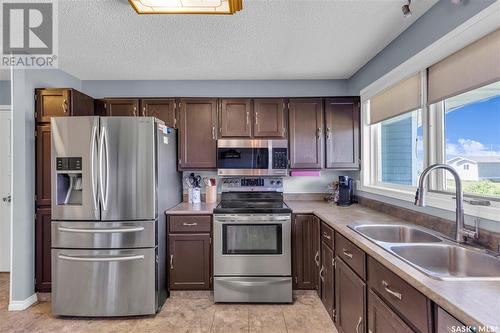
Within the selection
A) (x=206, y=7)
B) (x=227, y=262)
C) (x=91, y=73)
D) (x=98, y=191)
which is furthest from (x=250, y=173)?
(x=91, y=73)

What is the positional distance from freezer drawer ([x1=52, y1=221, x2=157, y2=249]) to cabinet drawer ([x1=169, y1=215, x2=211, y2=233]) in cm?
40

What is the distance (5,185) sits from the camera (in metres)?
3.20

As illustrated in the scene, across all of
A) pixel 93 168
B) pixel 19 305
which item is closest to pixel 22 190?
pixel 93 168

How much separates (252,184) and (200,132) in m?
0.89

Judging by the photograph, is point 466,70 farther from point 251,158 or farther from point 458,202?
point 251,158

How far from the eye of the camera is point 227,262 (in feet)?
8.49

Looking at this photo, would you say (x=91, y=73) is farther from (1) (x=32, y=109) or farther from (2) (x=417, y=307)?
(2) (x=417, y=307)

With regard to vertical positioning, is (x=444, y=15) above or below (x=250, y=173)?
above

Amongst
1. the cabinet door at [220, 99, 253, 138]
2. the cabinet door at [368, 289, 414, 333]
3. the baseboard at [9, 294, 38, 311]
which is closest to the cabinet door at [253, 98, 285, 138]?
the cabinet door at [220, 99, 253, 138]

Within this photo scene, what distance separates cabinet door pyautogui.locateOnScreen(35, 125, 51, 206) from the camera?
254 cm

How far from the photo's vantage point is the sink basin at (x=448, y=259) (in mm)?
1262

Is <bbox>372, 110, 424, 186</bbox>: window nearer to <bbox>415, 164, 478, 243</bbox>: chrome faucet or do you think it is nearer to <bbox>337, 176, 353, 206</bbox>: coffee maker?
<bbox>337, 176, 353, 206</bbox>: coffee maker

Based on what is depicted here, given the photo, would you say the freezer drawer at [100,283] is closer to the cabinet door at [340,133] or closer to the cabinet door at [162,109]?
the cabinet door at [162,109]

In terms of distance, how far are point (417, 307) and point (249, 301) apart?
1814 millimetres
